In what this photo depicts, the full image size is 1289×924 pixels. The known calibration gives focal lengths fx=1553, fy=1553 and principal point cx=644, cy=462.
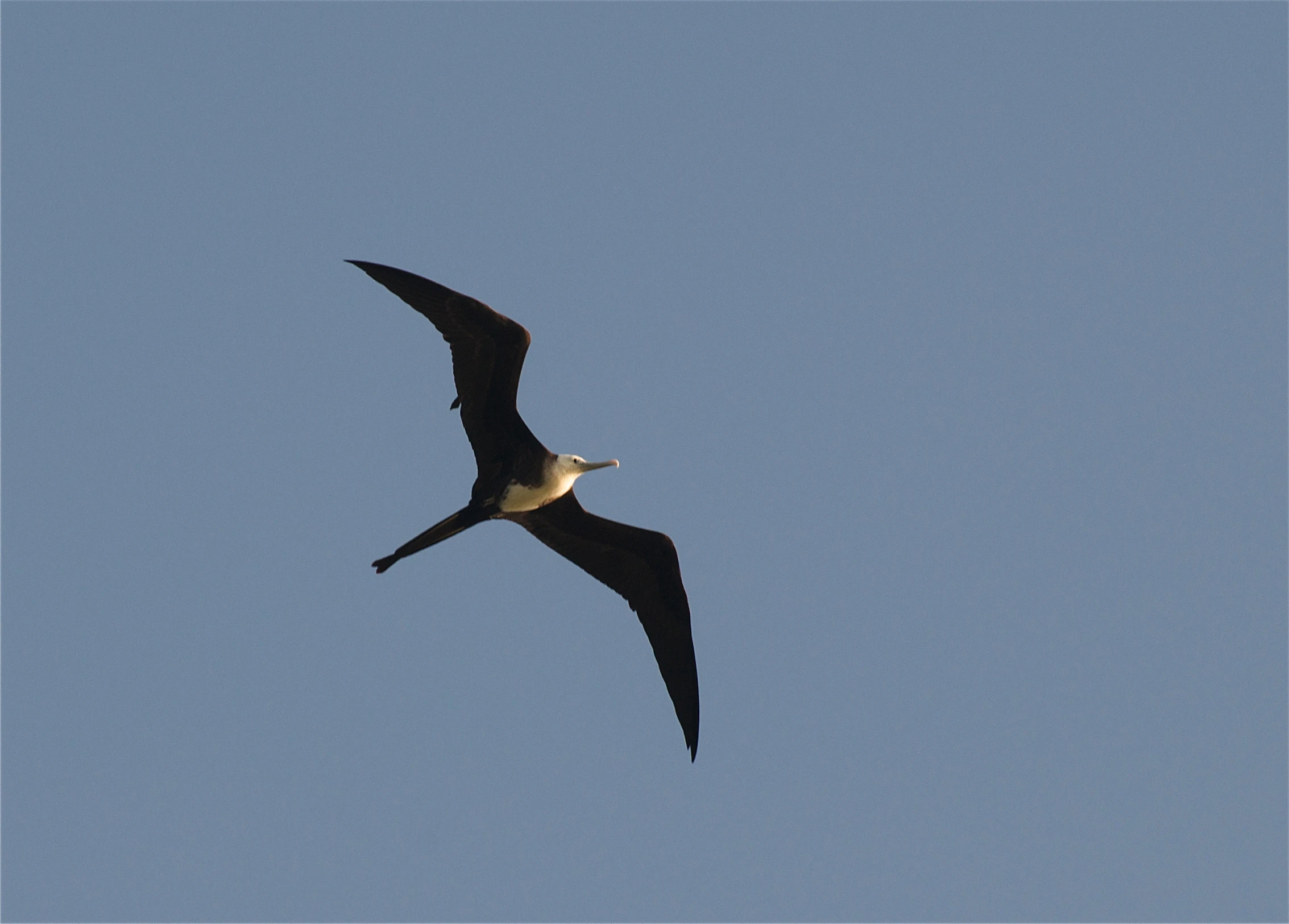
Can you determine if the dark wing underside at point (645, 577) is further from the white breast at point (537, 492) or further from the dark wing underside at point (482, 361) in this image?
the dark wing underside at point (482, 361)

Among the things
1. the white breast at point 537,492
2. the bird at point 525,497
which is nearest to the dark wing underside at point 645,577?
the bird at point 525,497

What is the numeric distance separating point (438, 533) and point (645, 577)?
180 cm

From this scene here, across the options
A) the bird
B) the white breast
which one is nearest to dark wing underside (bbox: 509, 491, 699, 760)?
the bird

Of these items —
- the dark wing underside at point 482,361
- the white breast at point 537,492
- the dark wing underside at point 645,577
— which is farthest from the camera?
the dark wing underside at point 645,577

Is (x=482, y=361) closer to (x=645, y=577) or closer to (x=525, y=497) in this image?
(x=525, y=497)

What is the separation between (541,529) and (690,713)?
172cm

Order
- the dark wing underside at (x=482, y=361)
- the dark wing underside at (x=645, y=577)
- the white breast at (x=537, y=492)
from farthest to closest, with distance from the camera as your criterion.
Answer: the dark wing underside at (x=645, y=577) < the white breast at (x=537, y=492) < the dark wing underside at (x=482, y=361)

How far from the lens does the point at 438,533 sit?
33.9ft

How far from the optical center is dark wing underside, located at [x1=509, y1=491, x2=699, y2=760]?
37.0 ft

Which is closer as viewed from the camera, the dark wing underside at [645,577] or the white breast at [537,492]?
the white breast at [537,492]

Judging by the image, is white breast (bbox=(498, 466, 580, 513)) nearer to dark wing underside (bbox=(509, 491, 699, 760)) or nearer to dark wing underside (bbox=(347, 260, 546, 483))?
dark wing underside (bbox=(347, 260, 546, 483))

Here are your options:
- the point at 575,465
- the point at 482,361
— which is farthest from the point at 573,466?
the point at 482,361

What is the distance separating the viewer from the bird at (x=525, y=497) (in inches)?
397

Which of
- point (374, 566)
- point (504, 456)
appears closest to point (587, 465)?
point (504, 456)
